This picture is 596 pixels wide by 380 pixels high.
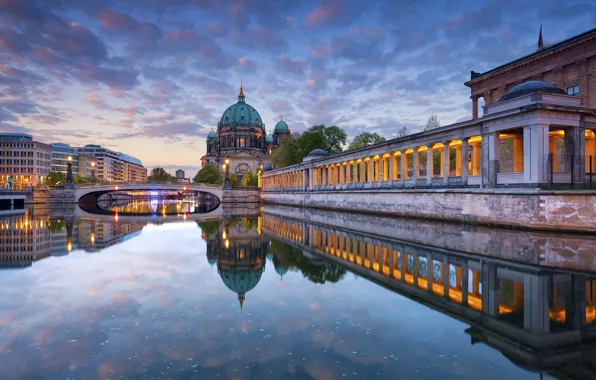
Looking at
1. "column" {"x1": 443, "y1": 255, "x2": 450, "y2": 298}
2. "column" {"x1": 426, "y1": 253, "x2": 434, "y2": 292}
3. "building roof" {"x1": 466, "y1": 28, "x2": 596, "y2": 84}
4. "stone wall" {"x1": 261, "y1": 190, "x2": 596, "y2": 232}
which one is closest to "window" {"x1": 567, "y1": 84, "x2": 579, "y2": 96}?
"building roof" {"x1": 466, "y1": 28, "x2": 596, "y2": 84}

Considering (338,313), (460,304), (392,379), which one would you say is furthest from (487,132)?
(392,379)

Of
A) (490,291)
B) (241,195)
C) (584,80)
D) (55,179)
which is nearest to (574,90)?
(584,80)

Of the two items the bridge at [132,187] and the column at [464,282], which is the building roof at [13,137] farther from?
the column at [464,282]

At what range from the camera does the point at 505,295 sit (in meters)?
10.1


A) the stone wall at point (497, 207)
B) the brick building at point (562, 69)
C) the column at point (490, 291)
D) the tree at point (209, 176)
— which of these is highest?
the brick building at point (562, 69)

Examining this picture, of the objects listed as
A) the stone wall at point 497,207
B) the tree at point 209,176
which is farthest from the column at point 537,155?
the tree at point 209,176

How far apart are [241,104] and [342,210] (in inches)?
5161

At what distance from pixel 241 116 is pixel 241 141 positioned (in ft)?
35.8

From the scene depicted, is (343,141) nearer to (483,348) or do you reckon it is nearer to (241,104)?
(483,348)

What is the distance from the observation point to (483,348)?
695cm

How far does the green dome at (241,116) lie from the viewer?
169625mm

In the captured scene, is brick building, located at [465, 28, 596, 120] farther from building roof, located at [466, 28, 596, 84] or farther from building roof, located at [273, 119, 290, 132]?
building roof, located at [273, 119, 290, 132]

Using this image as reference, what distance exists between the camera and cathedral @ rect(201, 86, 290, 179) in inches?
6481

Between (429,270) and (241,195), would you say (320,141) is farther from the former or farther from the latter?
(429,270)
